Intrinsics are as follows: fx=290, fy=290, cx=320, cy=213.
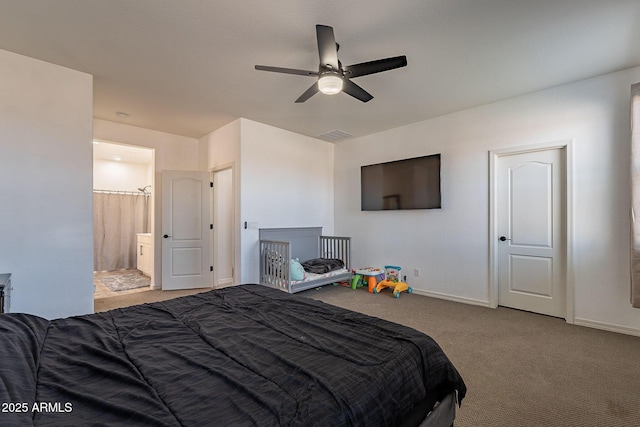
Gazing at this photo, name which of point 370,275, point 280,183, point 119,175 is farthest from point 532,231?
point 119,175

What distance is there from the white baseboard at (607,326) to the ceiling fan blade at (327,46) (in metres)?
3.68

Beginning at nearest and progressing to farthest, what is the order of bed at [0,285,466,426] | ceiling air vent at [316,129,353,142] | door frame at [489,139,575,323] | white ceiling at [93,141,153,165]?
bed at [0,285,466,426] < door frame at [489,139,575,323] < ceiling air vent at [316,129,353,142] < white ceiling at [93,141,153,165]

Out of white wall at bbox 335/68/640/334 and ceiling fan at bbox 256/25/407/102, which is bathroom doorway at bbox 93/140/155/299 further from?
ceiling fan at bbox 256/25/407/102

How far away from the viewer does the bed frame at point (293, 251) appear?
399 cm

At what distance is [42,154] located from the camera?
111 inches

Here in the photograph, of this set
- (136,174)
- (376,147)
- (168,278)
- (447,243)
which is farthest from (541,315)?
(136,174)

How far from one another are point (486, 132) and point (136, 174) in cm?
780

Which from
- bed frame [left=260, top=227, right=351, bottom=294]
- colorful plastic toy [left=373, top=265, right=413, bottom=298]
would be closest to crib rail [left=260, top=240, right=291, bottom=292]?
bed frame [left=260, top=227, right=351, bottom=294]

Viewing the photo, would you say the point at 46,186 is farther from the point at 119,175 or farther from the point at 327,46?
the point at 119,175

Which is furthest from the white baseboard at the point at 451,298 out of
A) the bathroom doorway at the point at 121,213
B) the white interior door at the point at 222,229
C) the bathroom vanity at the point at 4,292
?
the bathroom doorway at the point at 121,213

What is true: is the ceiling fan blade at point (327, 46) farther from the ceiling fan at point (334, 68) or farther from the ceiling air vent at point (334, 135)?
the ceiling air vent at point (334, 135)

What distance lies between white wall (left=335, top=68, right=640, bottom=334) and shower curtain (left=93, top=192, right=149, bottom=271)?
5.11m

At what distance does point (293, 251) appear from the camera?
16.1 ft

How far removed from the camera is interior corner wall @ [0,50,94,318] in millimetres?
2672
